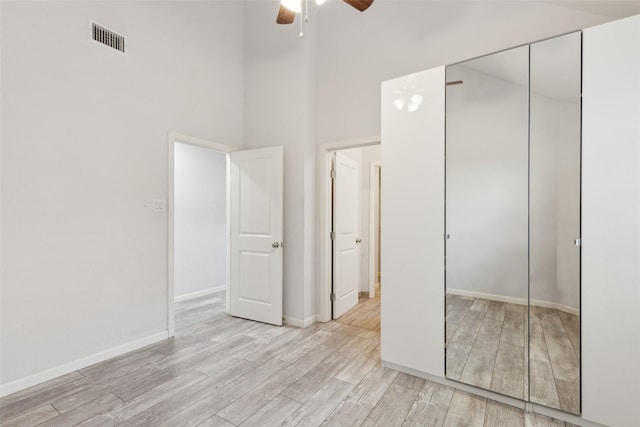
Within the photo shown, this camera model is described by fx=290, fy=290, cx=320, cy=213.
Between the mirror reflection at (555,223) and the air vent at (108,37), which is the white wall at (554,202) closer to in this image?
the mirror reflection at (555,223)

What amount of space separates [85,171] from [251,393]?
2272 mm

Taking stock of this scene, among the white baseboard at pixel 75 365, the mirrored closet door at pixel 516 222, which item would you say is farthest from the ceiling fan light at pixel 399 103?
the white baseboard at pixel 75 365

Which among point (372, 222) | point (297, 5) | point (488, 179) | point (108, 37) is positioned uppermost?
point (108, 37)

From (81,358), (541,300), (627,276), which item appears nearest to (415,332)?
(541,300)

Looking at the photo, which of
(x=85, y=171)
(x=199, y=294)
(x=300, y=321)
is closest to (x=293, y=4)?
(x=85, y=171)

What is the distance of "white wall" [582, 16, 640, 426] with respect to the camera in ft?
5.28

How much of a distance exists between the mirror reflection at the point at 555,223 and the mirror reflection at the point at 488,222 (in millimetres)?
55

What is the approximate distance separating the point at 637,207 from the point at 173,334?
391 centimetres

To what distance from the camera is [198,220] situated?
Result: 4758mm

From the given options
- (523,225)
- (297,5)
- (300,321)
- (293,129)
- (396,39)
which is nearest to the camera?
(523,225)

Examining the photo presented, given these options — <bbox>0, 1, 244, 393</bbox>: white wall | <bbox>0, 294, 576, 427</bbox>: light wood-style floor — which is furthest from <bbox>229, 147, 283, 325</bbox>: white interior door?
<bbox>0, 1, 244, 393</bbox>: white wall

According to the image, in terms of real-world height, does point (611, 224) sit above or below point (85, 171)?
below

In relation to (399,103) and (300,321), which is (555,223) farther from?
(300,321)

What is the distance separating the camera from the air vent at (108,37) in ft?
8.29
